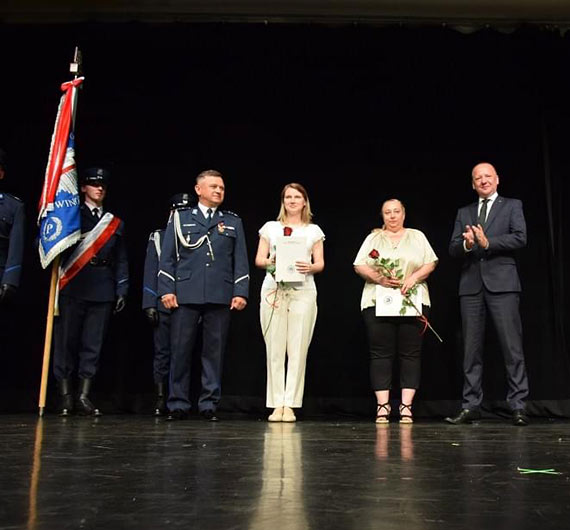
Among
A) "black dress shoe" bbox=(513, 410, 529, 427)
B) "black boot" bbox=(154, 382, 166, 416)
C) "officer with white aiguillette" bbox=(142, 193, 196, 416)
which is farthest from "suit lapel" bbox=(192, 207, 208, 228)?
"black dress shoe" bbox=(513, 410, 529, 427)

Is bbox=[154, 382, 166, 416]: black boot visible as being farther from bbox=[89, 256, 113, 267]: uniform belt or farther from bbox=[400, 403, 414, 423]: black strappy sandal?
bbox=[400, 403, 414, 423]: black strappy sandal

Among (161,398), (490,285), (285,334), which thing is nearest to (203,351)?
(285,334)

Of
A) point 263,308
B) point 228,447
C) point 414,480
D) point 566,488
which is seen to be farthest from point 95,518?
point 263,308

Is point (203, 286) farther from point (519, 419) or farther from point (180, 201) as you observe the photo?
point (519, 419)

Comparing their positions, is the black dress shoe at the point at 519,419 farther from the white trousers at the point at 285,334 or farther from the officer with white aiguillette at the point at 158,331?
the officer with white aiguillette at the point at 158,331

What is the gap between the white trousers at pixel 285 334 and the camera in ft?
15.4

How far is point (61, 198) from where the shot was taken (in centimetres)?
483

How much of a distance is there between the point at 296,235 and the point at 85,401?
4.91 feet

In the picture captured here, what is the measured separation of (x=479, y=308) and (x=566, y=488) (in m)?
2.56

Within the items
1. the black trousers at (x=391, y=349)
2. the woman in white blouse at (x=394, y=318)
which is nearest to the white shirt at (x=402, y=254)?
the woman in white blouse at (x=394, y=318)

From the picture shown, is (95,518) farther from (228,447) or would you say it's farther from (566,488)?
(228,447)

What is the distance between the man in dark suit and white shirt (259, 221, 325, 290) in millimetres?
767

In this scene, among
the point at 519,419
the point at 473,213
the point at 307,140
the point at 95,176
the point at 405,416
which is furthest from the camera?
the point at 307,140

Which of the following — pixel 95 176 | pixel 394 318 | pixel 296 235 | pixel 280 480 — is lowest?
pixel 280 480
